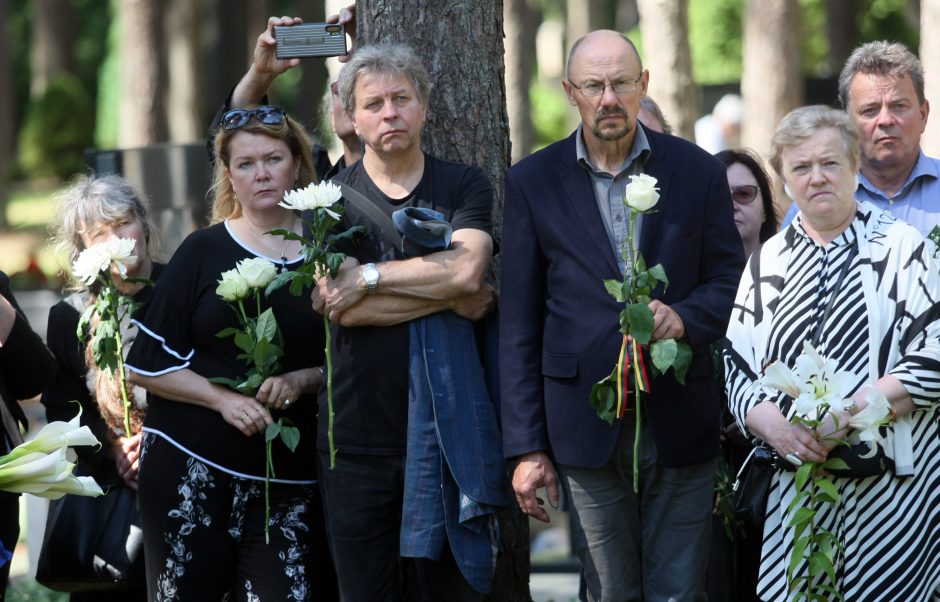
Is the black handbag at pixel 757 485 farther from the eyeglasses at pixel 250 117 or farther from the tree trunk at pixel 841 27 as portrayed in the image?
the tree trunk at pixel 841 27

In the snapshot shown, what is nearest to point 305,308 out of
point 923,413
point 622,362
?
point 622,362

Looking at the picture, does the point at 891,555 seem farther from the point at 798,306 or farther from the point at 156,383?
the point at 156,383

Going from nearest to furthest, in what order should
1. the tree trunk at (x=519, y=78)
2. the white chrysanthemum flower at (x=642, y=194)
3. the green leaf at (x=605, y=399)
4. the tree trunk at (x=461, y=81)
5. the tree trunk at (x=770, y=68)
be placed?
the white chrysanthemum flower at (x=642, y=194) < the green leaf at (x=605, y=399) < the tree trunk at (x=461, y=81) < the tree trunk at (x=770, y=68) < the tree trunk at (x=519, y=78)

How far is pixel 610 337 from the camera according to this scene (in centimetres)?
391

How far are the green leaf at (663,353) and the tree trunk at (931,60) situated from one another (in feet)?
15.6

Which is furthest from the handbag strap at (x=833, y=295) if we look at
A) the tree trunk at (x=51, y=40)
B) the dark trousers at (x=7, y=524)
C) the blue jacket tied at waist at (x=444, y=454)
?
the tree trunk at (x=51, y=40)

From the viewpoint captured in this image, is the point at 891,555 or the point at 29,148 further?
the point at 29,148

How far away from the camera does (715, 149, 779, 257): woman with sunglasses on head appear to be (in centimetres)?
531

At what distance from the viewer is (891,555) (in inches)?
159

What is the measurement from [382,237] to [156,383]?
3.11ft

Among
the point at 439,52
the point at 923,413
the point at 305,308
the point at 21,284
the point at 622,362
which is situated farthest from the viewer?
the point at 21,284

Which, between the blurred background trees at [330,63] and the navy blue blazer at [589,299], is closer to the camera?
the navy blue blazer at [589,299]

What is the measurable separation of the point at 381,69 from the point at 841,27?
70.0ft

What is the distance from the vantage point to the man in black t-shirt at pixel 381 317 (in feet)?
13.5
